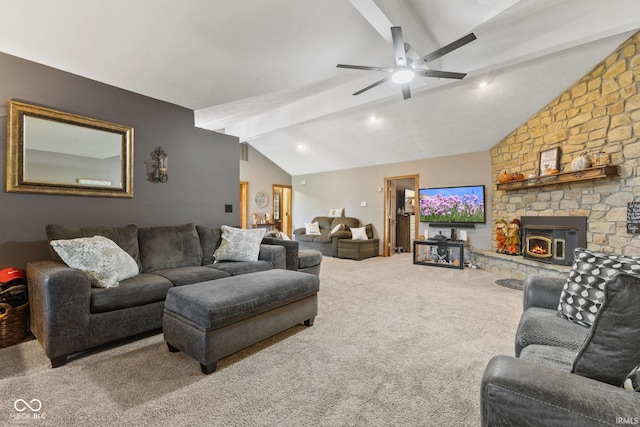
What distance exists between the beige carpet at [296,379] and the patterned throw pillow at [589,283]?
70 cm

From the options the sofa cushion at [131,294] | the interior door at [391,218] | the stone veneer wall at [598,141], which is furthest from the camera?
the interior door at [391,218]

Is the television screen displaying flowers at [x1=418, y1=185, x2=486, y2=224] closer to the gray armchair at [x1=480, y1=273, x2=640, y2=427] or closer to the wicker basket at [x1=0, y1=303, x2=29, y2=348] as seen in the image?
the gray armchair at [x1=480, y1=273, x2=640, y2=427]

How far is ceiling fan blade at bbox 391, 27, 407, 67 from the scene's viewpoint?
2.39 metres

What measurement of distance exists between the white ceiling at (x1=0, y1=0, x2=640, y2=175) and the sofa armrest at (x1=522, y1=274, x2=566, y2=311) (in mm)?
2360

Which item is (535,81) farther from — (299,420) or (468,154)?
(299,420)

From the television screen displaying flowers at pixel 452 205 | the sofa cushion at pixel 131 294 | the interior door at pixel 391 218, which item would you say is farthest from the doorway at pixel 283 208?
the sofa cushion at pixel 131 294

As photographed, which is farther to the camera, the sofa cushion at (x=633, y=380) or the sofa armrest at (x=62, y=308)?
the sofa armrest at (x=62, y=308)

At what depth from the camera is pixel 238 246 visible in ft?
11.2

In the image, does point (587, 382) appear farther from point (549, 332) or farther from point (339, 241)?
point (339, 241)

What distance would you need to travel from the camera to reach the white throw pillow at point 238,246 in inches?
133

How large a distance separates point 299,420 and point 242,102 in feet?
14.6

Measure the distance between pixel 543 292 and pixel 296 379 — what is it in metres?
1.74

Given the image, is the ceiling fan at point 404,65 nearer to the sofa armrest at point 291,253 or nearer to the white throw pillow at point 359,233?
the sofa armrest at point 291,253

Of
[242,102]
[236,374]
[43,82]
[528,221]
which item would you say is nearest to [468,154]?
[528,221]
